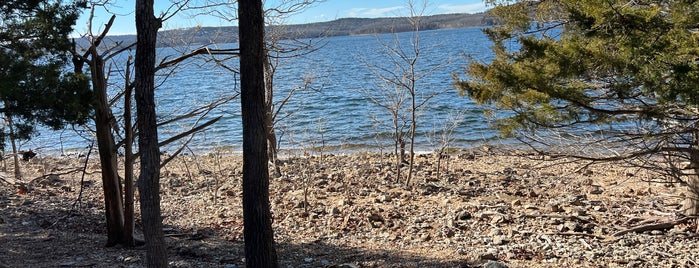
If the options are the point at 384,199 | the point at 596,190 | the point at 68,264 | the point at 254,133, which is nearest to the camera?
the point at 254,133

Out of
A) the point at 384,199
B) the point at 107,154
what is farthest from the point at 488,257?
the point at 107,154

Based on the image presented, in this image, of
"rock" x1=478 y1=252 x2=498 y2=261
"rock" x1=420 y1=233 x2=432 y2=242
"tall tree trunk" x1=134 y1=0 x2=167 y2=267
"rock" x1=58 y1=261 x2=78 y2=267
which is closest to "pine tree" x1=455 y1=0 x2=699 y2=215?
"rock" x1=478 y1=252 x2=498 y2=261

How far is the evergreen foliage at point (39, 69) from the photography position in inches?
256

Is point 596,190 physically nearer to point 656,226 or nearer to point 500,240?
point 656,226

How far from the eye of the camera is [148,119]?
5.12 metres

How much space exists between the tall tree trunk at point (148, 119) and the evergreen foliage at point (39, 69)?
2038mm

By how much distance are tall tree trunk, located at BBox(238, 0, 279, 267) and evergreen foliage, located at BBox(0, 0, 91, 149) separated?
98.0 inches

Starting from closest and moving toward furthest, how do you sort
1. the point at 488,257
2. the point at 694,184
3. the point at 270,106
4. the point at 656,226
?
1. the point at 488,257
2. the point at 694,184
3. the point at 656,226
4. the point at 270,106

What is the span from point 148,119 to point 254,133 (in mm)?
983

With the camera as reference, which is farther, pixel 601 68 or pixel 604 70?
pixel 604 70

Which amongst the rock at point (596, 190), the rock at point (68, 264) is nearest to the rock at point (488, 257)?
the rock at point (68, 264)

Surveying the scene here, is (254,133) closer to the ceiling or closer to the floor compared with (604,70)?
closer to the floor

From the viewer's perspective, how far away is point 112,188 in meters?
8.54

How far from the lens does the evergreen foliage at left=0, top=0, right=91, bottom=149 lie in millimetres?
6500
